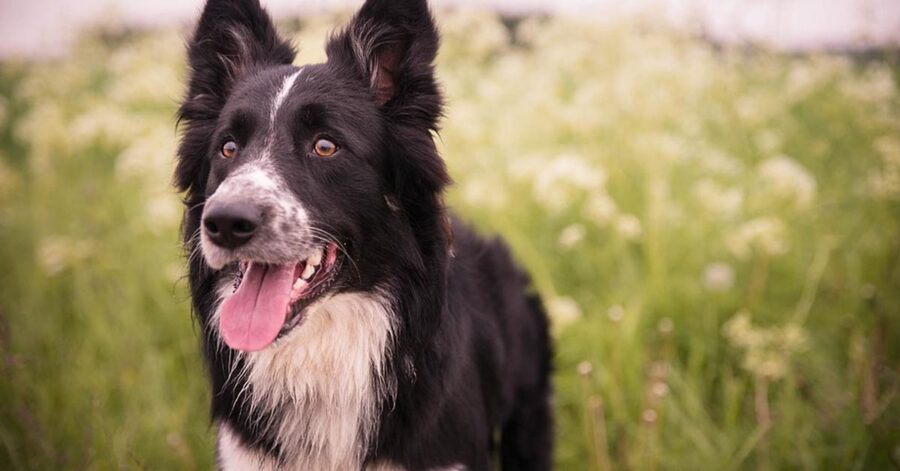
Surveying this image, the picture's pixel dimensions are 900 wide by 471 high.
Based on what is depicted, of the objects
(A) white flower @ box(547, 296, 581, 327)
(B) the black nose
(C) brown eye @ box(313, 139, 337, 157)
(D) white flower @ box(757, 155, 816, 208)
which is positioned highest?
(C) brown eye @ box(313, 139, 337, 157)

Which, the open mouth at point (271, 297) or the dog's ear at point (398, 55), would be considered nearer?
the open mouth at point (271, 297)

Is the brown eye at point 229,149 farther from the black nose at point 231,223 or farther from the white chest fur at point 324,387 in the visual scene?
the white chest fur at point 324,387

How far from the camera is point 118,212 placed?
5527 millimetres

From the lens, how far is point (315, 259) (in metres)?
2.21

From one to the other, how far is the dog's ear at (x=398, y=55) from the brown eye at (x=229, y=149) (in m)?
0.54

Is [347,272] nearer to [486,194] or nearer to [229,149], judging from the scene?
[229,149]

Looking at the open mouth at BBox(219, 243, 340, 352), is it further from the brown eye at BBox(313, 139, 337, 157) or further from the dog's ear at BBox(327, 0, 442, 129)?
the dog's ear at BBox(327, 0, 442, 129)

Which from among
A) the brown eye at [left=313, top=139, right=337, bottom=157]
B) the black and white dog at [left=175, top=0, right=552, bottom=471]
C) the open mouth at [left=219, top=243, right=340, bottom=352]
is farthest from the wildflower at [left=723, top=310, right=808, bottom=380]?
the brown eye at [left=313, top=139, right=337, bottom=157]

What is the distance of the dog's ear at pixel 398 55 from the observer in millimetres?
2355

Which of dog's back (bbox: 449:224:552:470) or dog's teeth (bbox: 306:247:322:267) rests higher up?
dog's teeth (bbox: 306:247:322:267)

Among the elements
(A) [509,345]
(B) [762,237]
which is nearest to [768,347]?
(B) [762,237]

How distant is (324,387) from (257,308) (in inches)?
17.3

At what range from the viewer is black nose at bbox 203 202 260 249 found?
191 centimetres

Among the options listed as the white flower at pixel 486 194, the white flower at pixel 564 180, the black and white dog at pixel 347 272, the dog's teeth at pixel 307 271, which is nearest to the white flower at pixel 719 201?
the white flower at pixel 564 180
